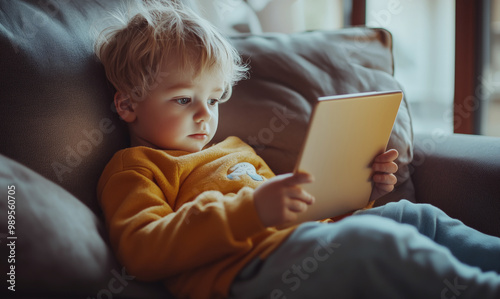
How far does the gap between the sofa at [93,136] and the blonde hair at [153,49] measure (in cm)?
4

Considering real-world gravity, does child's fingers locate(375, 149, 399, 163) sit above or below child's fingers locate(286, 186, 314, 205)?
below

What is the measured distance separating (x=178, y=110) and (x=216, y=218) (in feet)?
0.99

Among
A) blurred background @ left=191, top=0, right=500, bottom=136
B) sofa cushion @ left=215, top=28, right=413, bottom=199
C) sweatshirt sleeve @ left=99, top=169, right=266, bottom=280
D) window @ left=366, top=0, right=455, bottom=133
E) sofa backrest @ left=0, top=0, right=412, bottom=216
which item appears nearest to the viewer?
sweatshirt sleeve @ left=99, top=169, right=266, bottom=280

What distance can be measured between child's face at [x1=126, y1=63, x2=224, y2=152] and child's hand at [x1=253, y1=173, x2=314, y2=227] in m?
0.29

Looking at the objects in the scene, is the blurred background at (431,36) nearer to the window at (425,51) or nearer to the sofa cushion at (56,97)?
the window at (425,51)

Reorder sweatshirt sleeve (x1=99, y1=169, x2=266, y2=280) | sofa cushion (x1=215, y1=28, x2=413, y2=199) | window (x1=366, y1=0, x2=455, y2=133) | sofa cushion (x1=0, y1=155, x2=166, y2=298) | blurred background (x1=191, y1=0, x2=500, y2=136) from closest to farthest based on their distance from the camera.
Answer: sofa cushion (x1=0, y1=155, x2=166, y2=298), sweatshirt sleeve (x1=99, y1=169, x2=266, y2=280), sofa cushion (x1=215, y1=28, x2=413, y2=199), blurred background (x1=191, y1=0, x2=500, y2=136), window (x1=366, y1=0, x2=455, y2=133)

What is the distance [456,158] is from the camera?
113 cm

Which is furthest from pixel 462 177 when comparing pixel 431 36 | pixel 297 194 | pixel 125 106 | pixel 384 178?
pixel 431 36

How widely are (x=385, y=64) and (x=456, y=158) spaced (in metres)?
0.36

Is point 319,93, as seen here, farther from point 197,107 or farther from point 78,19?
point 78,19

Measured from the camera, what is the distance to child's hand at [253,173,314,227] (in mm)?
702

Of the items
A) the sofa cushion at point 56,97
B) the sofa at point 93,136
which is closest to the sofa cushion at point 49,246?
the sofa at point 93,136

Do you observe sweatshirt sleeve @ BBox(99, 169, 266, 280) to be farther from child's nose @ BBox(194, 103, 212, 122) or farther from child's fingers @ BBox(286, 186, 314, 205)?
child's nose @ BBox(194, 103, 212, 122)

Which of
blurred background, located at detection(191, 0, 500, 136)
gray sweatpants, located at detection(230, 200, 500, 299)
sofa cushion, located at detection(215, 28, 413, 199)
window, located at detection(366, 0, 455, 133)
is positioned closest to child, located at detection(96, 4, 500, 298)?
gray sweatpants, located at detection(230, 200, 500, 299)
